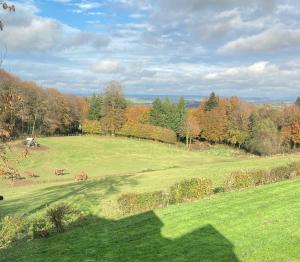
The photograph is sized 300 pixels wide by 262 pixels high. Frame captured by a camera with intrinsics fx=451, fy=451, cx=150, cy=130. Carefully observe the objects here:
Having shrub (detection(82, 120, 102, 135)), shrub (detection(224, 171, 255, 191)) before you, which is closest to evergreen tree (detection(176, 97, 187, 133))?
shrub (detection(82, 120, 102, 135))

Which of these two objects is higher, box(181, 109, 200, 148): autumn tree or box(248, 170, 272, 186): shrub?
box(248, 170, 272, 186): shrub

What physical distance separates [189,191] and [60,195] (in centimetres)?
2144

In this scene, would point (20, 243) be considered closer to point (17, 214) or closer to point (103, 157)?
point (17, 214)

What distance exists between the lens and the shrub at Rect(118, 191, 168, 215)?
88.0 ft

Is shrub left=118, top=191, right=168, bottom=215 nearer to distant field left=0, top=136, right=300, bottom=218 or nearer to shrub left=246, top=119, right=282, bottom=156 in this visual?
distant field left=0, top=136, right=300, bottom=218

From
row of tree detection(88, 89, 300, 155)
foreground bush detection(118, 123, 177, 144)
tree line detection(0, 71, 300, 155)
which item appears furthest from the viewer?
foreground bush detection(118, 123, 177, 144)

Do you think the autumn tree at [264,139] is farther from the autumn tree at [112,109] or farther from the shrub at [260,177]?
the shrub at [260,177]

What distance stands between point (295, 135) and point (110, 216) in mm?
100550

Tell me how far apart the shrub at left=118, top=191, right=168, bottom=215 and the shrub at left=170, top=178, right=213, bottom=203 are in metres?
0.68

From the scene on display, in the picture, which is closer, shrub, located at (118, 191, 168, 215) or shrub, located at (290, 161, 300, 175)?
shrub, located at (118, 191, 168, 215)

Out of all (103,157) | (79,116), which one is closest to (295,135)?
(103,157)

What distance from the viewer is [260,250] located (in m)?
15.4

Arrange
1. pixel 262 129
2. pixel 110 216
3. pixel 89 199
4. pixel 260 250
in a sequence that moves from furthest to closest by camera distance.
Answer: pixel 262 129 < pixel 89 199 < pixel 110 216 < pixel 260 250

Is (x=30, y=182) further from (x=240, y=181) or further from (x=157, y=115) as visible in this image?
(x=157, y=115)
